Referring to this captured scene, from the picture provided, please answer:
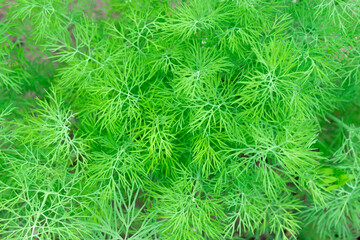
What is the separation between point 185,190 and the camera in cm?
141

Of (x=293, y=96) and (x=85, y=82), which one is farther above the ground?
(x=293, y=96)

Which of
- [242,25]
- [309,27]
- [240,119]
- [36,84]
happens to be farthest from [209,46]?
[36,84]

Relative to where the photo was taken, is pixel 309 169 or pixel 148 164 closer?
pixel 309 169

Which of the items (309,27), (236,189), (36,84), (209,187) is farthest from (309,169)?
(36,84)

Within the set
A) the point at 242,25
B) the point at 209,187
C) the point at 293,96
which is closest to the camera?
the point at 293,96

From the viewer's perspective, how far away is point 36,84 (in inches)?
69.2

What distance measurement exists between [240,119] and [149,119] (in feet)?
1.39

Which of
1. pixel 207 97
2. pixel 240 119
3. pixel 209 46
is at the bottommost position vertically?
pixel 240 119

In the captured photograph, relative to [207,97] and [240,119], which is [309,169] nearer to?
[240,119]

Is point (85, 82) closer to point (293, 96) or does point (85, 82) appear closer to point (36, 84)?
point (36, 84)

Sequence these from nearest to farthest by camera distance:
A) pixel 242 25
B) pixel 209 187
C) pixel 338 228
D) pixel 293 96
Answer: pixel 293 96 → pixel 242 25 → pixel 209 187 → pixel 338 228

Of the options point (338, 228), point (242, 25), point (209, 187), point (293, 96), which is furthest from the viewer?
point (338, 228)

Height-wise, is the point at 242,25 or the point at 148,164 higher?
the point at 242,25

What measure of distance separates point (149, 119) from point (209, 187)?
1.40 ft
